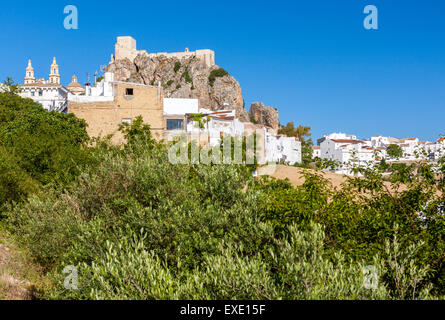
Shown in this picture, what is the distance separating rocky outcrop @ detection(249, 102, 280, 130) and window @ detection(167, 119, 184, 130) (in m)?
65.2

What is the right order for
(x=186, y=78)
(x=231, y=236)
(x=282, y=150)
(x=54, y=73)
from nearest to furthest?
(x=231, y=236), (x=282, y=150), (x=186, y=78), (x=54, y=73)

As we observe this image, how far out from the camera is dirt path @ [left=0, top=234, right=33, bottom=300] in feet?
40.3

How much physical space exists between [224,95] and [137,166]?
3470 inches

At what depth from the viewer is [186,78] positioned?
104125 millimetres

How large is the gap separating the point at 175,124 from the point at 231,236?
27947mm

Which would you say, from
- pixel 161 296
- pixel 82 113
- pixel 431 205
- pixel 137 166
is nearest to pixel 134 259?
pixel 161 296

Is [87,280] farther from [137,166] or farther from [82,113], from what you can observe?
[82,113]

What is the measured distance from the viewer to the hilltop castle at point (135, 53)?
11506 cm

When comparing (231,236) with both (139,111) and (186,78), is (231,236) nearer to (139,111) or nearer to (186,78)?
(139,111)

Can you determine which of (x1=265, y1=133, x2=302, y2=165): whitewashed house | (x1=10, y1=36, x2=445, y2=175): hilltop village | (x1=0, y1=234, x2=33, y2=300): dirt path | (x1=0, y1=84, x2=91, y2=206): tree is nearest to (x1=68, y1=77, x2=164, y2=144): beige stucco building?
(x1=10, y1=36, x2=445, y2=175): hilltop village

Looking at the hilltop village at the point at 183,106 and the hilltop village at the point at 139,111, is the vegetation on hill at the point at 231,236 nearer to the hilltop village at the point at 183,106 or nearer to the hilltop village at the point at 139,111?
the hilltop village at the point at 183,106

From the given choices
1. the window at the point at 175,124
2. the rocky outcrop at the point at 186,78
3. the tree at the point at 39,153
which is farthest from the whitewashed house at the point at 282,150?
the tree at the point at 39,153

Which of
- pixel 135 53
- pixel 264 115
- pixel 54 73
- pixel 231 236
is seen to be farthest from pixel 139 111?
pixel 54 73

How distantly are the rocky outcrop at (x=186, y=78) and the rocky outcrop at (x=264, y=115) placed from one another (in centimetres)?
377
